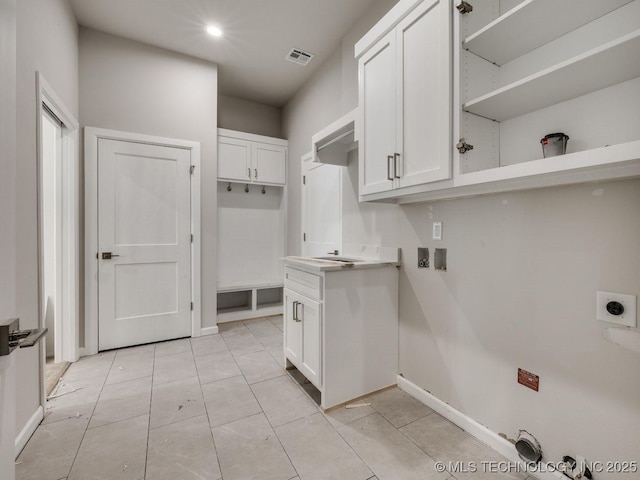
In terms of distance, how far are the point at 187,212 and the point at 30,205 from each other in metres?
1.51

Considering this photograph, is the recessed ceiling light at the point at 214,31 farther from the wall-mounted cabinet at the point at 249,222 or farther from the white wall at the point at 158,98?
the wall-mounted cabinet at the point at 249,222

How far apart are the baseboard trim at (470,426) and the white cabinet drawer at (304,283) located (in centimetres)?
98

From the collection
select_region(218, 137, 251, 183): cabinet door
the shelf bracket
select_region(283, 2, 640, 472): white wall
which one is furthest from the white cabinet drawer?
select_region(218, 137, 251, 183): cabinet door

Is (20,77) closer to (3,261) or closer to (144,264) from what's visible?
(3,261)

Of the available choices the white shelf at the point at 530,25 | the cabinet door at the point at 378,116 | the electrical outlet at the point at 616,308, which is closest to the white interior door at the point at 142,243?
the cabinet door at the point at 378,116

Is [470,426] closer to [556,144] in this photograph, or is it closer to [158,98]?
[556,144]

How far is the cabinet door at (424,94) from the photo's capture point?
1395 millimetres

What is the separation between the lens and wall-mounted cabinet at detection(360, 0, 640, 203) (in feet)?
3.33

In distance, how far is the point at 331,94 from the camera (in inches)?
126

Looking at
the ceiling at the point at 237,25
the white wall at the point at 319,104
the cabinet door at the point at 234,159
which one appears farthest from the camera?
the cabinet door at the point at 234,159

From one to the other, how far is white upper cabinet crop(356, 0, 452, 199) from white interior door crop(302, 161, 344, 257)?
0.97 m

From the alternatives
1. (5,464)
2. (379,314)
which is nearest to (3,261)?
(5,464)

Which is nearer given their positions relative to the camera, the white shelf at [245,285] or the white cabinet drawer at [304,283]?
the white cabinet drawer at [304,283]

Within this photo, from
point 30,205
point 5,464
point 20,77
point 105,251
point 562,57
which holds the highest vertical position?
point 20,77
